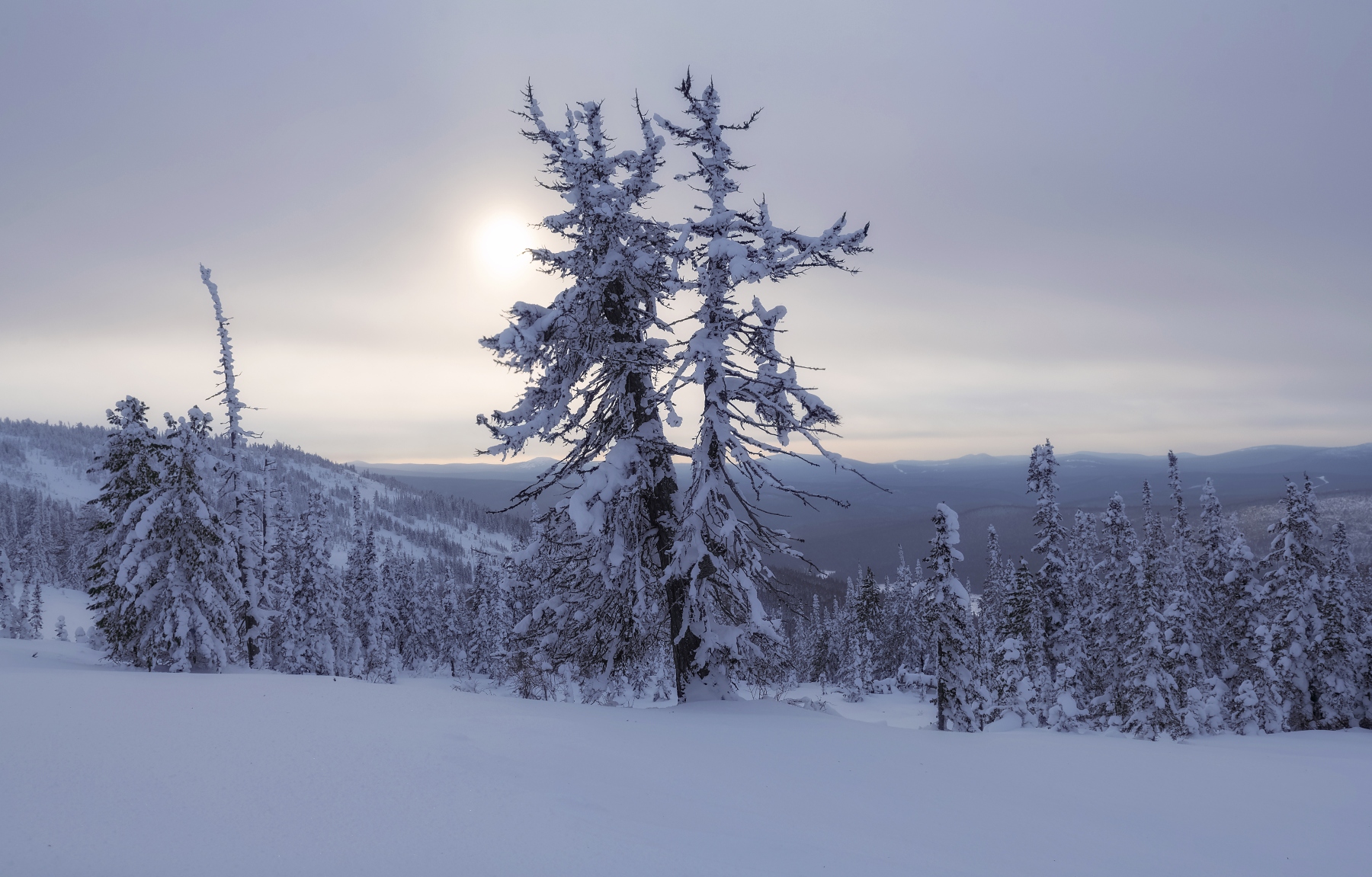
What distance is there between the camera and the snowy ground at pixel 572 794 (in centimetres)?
430

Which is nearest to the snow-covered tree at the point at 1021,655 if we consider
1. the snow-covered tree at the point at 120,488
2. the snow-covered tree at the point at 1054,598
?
the snow-covered tree at the point at 1054,598

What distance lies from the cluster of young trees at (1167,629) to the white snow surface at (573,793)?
43.4ft

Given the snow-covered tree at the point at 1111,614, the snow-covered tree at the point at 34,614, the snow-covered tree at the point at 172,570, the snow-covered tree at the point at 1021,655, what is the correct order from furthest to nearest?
the snow-covered tree at the point at 34,614, the snow-covered tree at the point at 1021,655, the snow-covered tree at the point at 1111,614, the snow-covered tree at the point at 172,570

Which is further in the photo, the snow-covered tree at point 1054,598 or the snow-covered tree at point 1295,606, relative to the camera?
the snow-covered tree at point 1054,598

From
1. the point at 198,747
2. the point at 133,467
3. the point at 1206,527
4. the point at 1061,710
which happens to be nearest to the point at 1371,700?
the point at 1206,527

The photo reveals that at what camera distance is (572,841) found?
455 cm

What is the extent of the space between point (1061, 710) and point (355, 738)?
39.2 meters

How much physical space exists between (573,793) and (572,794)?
0.09 ft

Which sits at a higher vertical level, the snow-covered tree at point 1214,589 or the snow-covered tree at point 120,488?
the snow-covered tree at point 120,488

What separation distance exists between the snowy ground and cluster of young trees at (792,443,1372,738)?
13434mm

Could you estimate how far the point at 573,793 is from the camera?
5.60m

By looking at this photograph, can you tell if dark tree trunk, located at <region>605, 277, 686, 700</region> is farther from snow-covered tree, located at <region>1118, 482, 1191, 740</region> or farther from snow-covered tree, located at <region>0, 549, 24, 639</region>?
snow-covered tree, located at <region>0, 549, 24, 639</region>

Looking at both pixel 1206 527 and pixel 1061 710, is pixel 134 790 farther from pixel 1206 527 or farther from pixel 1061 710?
pixel 1206 527

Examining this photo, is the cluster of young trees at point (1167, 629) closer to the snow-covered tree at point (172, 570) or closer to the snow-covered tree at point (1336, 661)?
the snow-covered tree at point (1336, 661)
